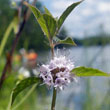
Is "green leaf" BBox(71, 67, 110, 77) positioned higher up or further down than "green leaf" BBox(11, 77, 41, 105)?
higher up

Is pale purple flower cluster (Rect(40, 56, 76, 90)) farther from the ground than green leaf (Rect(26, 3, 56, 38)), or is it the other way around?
green leaf (Rect(26, 3, 56, 38))

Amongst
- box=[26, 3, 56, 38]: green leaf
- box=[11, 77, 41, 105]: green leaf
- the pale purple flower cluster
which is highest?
box=[26, 3, 56, 38]: green leaf

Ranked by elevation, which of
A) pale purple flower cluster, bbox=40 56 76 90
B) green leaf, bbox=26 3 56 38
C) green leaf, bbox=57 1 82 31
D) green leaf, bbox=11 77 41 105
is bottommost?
green leaf, bbox=11 77 41 105

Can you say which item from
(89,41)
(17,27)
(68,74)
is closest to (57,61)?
(68,74)
